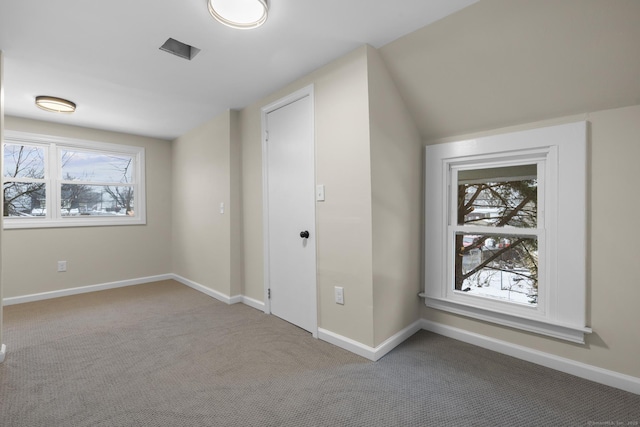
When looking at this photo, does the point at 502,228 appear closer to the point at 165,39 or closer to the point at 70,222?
the point at 165,39

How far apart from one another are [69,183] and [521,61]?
16.2 feet

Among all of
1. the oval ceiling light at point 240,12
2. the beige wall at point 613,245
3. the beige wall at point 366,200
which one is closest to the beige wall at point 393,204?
the beige wall at point 366,200

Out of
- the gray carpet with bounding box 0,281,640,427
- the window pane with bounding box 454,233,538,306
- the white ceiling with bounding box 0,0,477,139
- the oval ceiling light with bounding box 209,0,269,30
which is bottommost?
the gray carpet with bounding box 0,281,640,427

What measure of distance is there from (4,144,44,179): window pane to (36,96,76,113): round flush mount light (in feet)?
3.33

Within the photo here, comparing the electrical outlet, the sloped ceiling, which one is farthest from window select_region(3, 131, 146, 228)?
the sloped ceiling

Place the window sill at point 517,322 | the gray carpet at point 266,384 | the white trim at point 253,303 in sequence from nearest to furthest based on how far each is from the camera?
1. the gray carpet at point 266,384
2. the window sill at point 517,322
3. the white trim at point 253,303

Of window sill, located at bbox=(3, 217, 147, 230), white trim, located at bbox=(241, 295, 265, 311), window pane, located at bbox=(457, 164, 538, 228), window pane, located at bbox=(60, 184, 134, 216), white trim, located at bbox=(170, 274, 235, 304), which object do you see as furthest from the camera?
window pane, located at bbox=(60, 184, 134, 216)

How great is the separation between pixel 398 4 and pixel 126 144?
13.3 feet

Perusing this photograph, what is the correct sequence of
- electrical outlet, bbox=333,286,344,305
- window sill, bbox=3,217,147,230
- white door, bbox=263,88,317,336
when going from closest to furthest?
electrical outlet, bbox=333,286,344,305, white door, bbox=263,88,317,336, window sill, bbox=3,217,147,230

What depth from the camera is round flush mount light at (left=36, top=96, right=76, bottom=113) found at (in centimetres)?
283

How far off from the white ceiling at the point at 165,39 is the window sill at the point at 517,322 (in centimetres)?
201

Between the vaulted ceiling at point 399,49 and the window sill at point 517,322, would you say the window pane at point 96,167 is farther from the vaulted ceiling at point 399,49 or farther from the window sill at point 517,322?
the window sill at point 517,322

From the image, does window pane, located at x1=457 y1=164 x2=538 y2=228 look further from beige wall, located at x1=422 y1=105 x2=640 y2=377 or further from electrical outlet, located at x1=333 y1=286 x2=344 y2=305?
electrical outlet, located at x1=333 y1=286 x2=344 y2=305

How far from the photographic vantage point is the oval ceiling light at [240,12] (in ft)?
5.16
